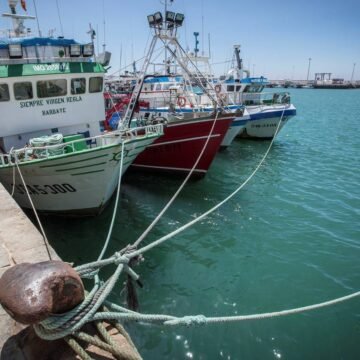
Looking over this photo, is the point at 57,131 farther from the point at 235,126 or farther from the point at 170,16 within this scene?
the point at 235,126

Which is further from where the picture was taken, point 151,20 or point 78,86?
point 151,20

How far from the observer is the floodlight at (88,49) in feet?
28.4

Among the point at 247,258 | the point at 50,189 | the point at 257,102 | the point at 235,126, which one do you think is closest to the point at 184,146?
the point at 50,189

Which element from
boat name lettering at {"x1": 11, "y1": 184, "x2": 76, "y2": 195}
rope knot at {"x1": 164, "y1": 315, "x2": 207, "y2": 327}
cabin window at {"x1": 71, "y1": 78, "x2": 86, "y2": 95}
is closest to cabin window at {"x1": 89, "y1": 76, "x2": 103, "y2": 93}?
cabin window at {"x1": 71, "y1": 78, "x2": 86, "y2": 95}

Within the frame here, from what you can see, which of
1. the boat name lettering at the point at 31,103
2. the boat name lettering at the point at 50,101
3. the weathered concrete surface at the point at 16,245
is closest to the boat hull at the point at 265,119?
the boat name lettering at the point at 50,101

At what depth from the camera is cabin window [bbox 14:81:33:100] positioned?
7.93 meters

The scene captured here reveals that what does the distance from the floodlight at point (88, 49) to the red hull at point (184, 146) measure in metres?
3.38

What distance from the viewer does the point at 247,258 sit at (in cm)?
680

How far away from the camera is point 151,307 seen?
5352mm

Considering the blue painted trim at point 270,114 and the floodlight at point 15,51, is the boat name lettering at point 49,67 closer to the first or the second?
the floodlight at point 15,51

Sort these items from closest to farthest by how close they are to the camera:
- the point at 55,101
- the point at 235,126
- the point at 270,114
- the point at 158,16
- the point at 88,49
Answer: the point at 55,101 → the point at 88,49 → the point at 158,16 → the point at 235,126 → the point at 270,114

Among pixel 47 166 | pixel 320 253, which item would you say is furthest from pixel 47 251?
pixel 320 253

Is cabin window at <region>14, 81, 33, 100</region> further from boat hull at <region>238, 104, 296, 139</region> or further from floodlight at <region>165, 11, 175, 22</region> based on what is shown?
boat hull at <region>238, 104, 296, 139</region>

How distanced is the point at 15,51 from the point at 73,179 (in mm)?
3288
